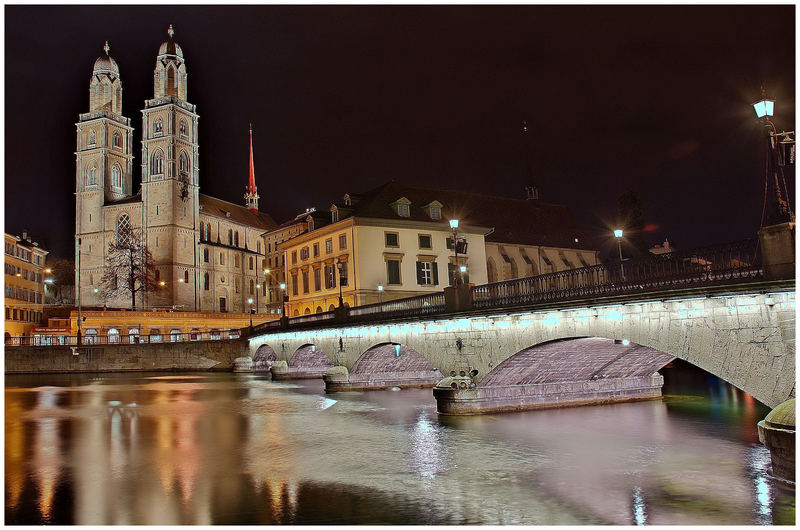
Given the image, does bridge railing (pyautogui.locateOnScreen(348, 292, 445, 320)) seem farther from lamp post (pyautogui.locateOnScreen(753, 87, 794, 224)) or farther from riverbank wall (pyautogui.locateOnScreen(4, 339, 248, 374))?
riverbank wall (pyautogui.locateOnScreen(4, 339, 248, 374))

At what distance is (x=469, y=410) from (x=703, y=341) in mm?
11211

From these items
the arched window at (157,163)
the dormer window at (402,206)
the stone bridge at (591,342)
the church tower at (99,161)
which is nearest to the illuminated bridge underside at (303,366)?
the stone bridge at (591,342)

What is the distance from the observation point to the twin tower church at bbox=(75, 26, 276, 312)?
3713 inches

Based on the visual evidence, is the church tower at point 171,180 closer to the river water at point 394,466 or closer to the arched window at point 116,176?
the arched window at point 116,176

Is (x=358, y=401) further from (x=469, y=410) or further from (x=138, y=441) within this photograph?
(x=138, y=441)

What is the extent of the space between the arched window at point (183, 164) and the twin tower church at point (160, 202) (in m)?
0.17

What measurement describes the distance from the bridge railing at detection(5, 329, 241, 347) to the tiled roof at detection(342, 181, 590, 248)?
2201cm

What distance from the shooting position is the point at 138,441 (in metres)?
22.6

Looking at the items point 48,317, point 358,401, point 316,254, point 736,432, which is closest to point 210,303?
point 48,317

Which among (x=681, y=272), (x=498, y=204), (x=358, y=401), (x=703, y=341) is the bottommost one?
(x=358, y=401)

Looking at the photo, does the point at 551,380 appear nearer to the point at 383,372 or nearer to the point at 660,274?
the point at 660,274

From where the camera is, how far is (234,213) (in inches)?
4564

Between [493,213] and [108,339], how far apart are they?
43.5 meters

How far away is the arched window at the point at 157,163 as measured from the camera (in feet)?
319
